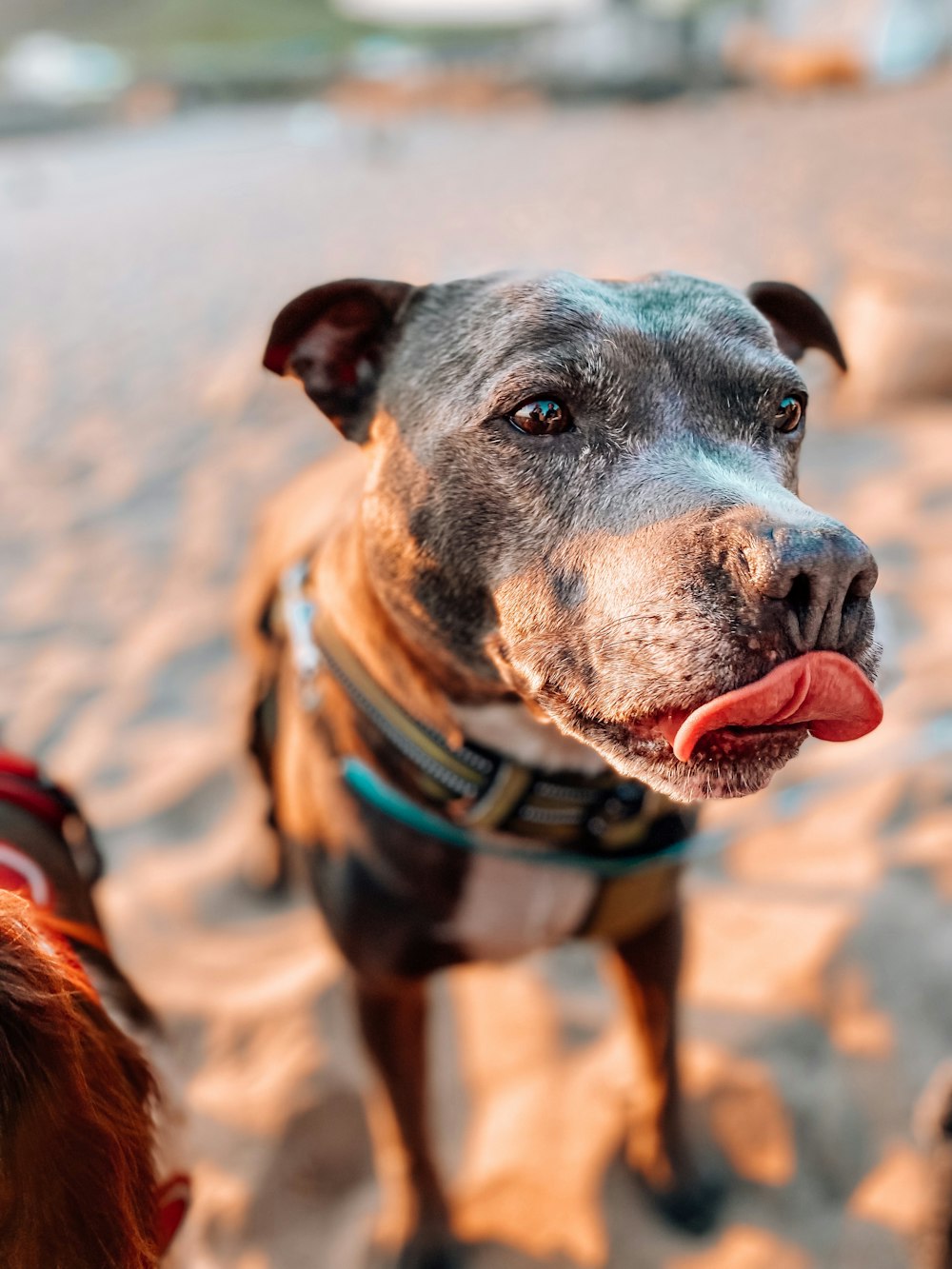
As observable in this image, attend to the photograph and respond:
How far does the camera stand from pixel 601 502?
1.32 m

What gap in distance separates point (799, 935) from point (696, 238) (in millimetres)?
6323

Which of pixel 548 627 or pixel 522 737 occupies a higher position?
pixel 548 627

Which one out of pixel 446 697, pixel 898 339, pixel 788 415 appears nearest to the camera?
pixel 788 415

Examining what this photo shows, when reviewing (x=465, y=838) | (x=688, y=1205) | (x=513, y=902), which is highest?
(x=465, y=838)

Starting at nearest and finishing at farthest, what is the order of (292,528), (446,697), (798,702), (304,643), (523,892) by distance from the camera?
(798,702), (446,697), (523,892), (304,643), (292,528)

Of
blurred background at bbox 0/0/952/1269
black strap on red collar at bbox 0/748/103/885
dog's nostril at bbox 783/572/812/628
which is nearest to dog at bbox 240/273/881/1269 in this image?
dog's nostril at bbox 783/572/812/628

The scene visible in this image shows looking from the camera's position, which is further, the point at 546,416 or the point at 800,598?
the point at 546,416

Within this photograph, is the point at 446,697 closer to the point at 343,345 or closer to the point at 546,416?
the point at 546,416

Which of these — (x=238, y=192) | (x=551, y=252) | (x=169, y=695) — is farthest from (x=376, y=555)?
(x=238, y=192)

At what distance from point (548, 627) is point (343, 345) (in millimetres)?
712

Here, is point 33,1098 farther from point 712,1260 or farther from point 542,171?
point 542,171

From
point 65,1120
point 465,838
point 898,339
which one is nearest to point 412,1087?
point 465,838

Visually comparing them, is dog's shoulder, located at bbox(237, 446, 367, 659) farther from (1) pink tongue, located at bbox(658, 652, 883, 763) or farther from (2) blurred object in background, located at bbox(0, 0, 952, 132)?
(2) blurred object in background, located at bbox(0, 0, 952, 132)

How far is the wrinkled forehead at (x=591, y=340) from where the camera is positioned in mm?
1381
